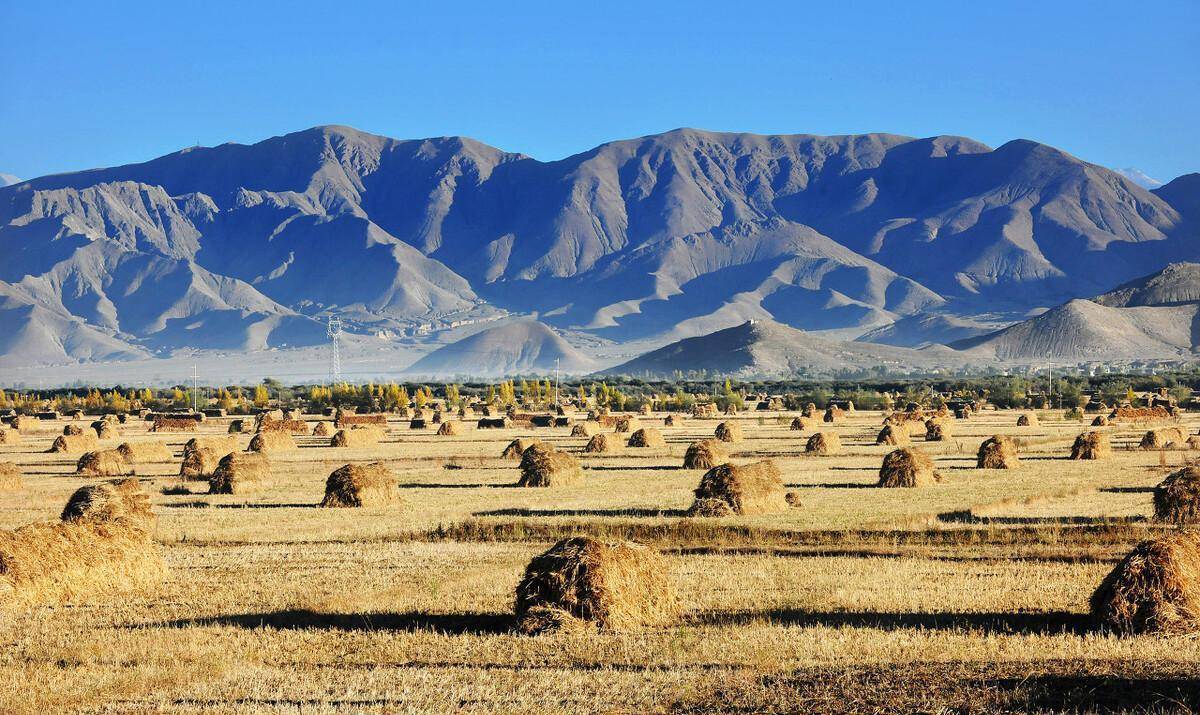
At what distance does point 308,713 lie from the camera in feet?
41.4

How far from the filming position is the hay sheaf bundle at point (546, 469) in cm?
3622

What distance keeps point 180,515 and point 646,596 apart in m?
14.8

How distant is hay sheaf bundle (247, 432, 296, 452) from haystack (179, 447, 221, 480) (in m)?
8.74

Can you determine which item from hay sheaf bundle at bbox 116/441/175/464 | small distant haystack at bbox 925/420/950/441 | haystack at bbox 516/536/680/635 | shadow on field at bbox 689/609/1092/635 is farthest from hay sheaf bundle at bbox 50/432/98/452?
shadow on field at bbox 689/609/1092/635

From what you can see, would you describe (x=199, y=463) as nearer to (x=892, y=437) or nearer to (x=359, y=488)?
(x=359, y=488)

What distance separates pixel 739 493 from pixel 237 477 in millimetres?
12383

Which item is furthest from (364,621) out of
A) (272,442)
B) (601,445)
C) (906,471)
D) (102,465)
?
(272,442)

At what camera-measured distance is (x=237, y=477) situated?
34594 millimetres

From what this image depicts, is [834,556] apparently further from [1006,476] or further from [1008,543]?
[1006,476]

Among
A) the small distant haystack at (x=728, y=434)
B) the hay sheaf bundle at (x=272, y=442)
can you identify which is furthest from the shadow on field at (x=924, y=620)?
the small distant haystack at (x=728, y=434)

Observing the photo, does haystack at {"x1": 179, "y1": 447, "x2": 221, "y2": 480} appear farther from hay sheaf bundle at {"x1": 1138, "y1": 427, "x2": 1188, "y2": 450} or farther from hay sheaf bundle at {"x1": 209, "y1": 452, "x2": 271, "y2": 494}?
hay sheaf bundle at {"x1": 1138, "y1": 427, "x2": 1188, "y2": 450}

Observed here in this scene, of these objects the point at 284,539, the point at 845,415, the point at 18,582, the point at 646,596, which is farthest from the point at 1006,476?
the point at 845,415

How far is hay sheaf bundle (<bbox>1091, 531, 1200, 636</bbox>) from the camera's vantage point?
1570cm

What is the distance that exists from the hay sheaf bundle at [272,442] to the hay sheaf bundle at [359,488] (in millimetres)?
19483
